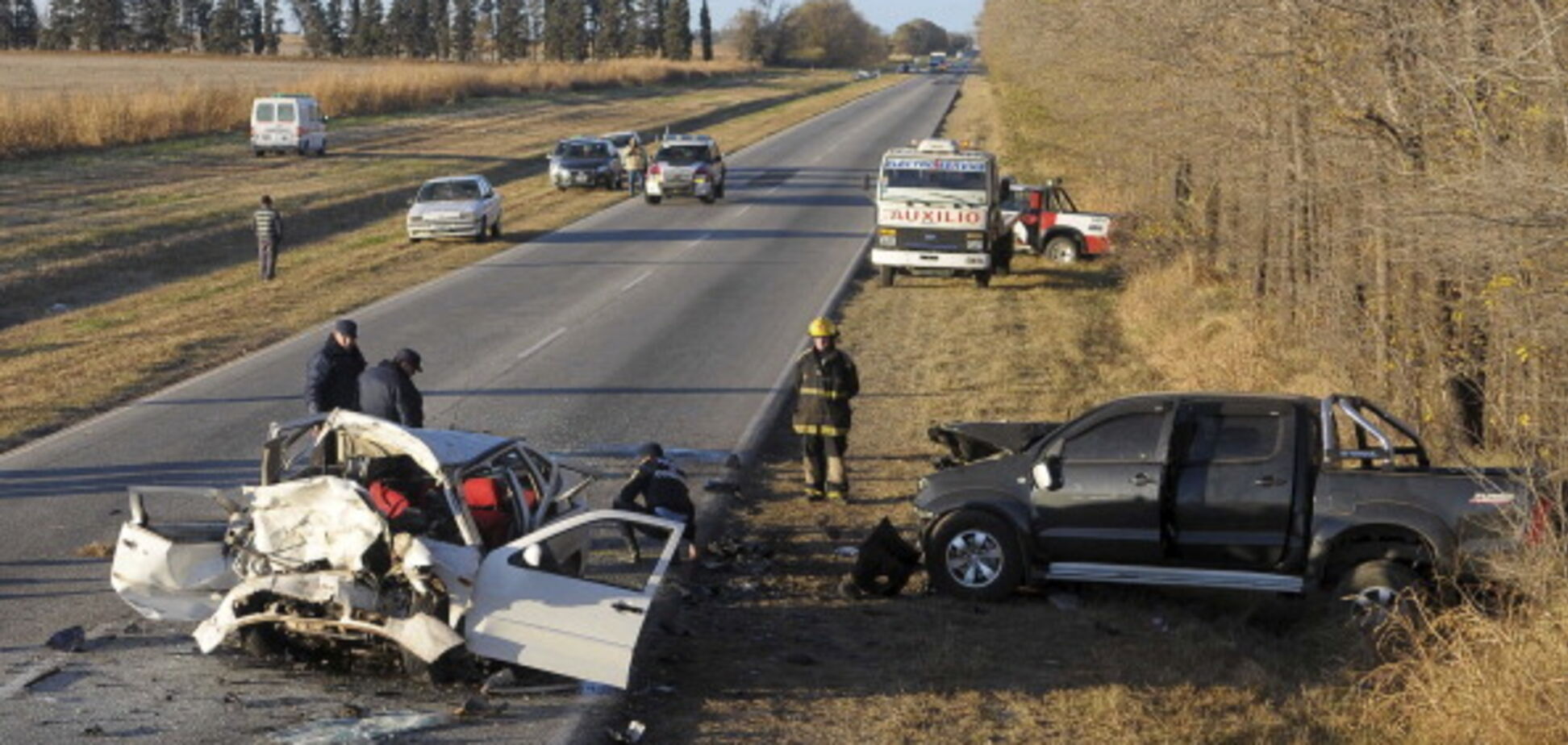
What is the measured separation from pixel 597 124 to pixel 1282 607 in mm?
72541

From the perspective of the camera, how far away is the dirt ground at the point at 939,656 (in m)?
9.98

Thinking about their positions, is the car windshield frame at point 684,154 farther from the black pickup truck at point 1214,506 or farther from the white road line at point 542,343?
the black pickup truck at point 1214,506

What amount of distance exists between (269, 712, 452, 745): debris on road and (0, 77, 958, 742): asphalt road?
37cm

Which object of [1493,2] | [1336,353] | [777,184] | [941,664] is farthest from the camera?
[777,184]

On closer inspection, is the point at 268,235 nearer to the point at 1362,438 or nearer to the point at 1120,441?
the point at 1120,441

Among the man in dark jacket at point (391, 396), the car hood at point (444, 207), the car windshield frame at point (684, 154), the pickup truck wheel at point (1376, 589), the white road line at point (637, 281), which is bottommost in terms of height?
the white road line at point (637, 281)

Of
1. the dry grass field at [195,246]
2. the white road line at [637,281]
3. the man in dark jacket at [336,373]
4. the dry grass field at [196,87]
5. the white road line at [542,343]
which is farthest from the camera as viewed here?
the dry grass field at [196,87]

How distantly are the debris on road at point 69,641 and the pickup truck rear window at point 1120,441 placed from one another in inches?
256

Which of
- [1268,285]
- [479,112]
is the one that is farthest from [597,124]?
[1268,285]

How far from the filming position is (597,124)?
8275 centimetres

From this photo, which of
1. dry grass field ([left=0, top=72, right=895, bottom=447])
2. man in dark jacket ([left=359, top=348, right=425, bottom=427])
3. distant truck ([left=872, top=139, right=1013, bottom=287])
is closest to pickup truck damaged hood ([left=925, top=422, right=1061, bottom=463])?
man in dark jacket ([left=359, top=348, right=425, bottom=427])

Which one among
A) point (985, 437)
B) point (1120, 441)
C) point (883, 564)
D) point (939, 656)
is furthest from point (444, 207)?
point (939, 656)

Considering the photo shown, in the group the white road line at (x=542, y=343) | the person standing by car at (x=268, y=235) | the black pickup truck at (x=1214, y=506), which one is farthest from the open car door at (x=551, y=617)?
the person standing by car at (x=268, y=235)

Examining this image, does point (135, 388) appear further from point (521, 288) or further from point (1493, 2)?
point (1493, 2)
